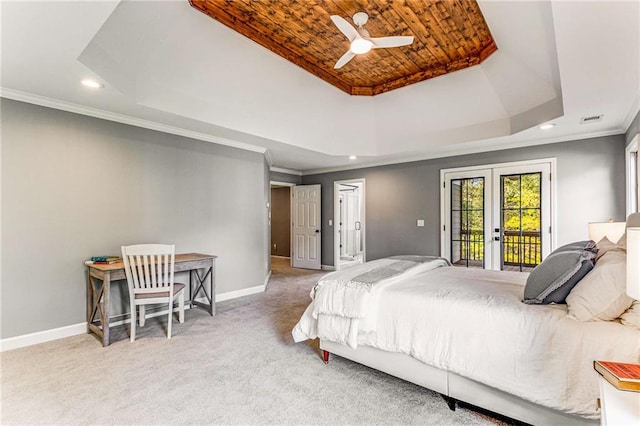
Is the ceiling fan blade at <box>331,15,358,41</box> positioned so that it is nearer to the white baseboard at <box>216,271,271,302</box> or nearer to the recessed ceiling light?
the recessed ceiling light

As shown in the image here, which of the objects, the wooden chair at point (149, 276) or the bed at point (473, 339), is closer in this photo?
the bed at point (473, 339)

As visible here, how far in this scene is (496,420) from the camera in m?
1.91

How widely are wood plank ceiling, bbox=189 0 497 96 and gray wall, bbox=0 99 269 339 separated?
1909mm

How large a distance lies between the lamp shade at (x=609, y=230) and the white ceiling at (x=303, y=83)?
3.94 ft

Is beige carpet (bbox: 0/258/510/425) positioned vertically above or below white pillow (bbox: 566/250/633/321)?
below

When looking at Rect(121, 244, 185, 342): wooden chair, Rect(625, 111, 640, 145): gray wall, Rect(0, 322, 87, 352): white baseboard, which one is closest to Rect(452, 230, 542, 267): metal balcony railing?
Rect(625, 111, 640, 145): gray wall

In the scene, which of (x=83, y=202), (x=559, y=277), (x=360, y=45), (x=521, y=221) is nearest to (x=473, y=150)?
(x=521, y=221)

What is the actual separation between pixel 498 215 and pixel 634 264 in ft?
13.9

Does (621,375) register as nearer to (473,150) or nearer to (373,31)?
(373,31)

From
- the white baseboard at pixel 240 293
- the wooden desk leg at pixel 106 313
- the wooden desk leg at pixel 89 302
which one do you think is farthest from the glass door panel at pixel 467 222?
the wooden desk leg at pixel 89 302

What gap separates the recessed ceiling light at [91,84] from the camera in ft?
9.21

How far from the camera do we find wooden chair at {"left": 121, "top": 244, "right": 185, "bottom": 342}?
3.10 metres

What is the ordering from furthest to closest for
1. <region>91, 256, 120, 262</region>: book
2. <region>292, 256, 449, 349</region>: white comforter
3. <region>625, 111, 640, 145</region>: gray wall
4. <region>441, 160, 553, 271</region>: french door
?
<region>441, 160, 553, 271</region>: french door, <region>91, 256, 120, 262</region>: book, <region>625, 111, 640, 145</region>: gray wall, <region>292, 256, 449, 349</region>: white comforter

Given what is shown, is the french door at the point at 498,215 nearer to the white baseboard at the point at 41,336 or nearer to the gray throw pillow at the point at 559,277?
the gray throw pillow at the point at 559,277
